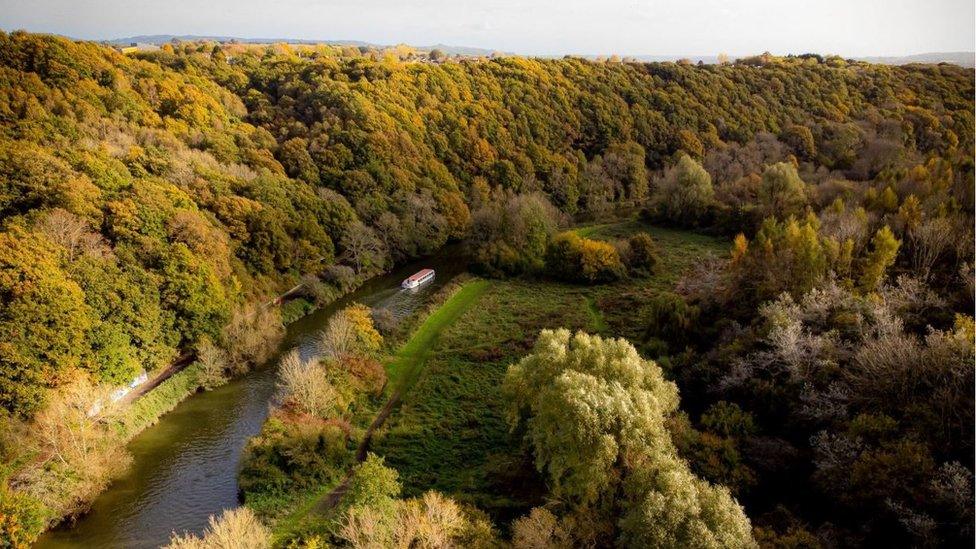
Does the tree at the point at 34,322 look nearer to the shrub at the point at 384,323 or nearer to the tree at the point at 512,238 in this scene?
the shrub at the point at 384,323

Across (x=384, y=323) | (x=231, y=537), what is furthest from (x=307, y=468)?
(x=384, y=323)

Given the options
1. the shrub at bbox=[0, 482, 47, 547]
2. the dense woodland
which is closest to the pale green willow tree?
the dense woodland

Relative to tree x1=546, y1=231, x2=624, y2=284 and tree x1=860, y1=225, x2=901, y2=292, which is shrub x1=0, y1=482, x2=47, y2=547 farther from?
tree x1=546, y1=231, x2=624, y2=284

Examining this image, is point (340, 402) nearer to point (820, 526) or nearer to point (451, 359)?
point (451, 359)

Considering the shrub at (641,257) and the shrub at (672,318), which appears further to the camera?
the shrub at (641,257)

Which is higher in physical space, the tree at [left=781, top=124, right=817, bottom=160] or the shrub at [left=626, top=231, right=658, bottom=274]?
the tree at [left=781, top=124, right=817, bottom=160]

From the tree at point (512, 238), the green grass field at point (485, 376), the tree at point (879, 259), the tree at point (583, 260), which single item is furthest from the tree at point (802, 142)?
the tree at point (879, 259)

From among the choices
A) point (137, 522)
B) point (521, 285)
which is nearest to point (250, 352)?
point (137, 522)

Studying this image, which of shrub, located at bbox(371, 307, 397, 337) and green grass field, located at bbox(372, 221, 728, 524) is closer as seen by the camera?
green grass field, located at bbox(372, 221, 728, 524)
